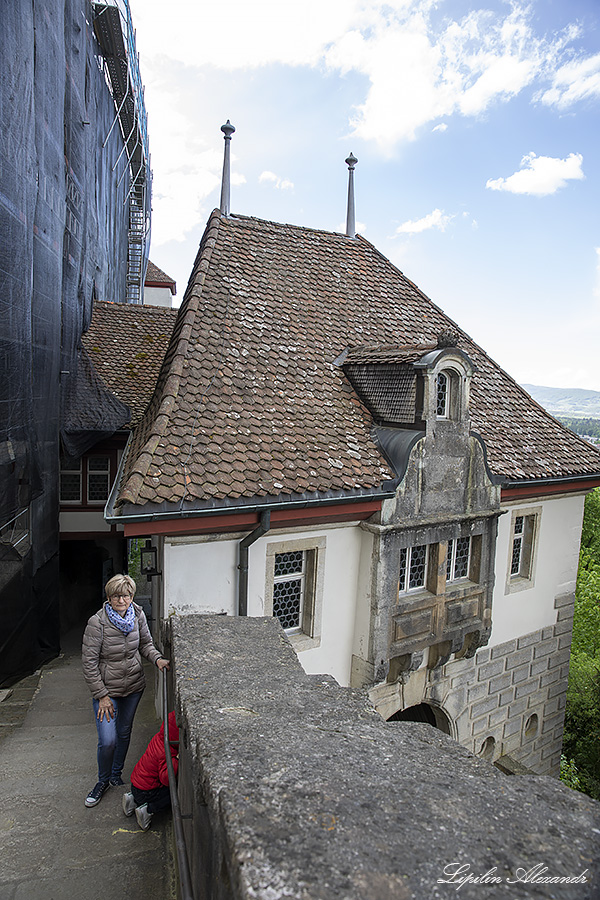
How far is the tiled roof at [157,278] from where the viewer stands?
39125 millimetres

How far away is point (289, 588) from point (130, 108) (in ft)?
69.1

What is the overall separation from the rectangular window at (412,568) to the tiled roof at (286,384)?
5.01 ft

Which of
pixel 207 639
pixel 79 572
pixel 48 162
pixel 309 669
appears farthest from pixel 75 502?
pixel 207 639

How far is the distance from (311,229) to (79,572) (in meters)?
12.7

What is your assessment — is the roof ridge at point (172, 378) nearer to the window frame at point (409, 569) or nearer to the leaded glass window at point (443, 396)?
the leaded glass window at point (443, 396)

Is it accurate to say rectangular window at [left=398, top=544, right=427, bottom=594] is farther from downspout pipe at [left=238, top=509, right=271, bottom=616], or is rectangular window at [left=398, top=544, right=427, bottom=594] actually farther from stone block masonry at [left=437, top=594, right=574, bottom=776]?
downspout pipe at [left=238, top=509, right=271, bottom=616]

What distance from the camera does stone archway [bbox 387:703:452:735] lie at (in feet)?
32.6

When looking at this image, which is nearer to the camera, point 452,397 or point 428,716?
point 452,397

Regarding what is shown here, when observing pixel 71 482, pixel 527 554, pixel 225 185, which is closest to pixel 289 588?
pixel 527 554

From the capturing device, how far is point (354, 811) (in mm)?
2135

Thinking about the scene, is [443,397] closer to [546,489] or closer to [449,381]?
[449,381]

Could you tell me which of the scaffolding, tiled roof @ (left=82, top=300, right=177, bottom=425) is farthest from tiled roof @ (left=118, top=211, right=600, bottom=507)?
the scaffolding

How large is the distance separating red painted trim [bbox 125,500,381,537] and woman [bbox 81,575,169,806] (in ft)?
4.40

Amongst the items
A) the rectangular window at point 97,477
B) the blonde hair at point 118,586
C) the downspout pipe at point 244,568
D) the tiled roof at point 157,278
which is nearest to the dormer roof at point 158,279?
the tiled roof at point 157,278
